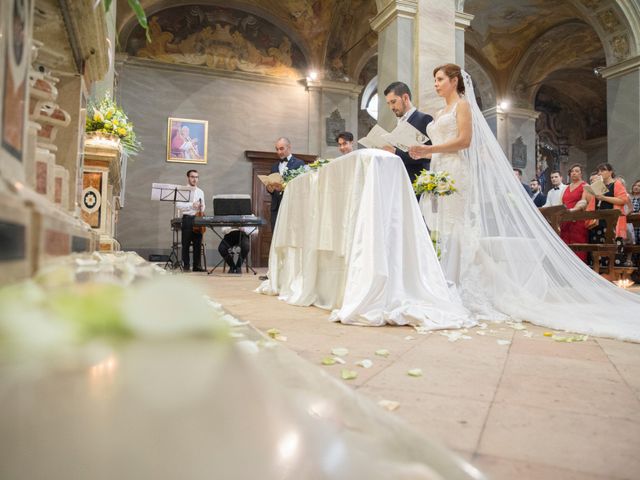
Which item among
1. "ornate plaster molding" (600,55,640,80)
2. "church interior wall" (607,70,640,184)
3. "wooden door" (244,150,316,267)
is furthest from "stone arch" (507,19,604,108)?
"wooden door" (244,150,316,267)

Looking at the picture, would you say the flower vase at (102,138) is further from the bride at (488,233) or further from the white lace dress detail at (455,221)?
the white lace dress detail at (455,221)

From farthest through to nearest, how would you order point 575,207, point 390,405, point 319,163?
point 575,207
point 319,163
point 390,405

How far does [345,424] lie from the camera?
1.25 feet

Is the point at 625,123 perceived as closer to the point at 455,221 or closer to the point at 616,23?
the point at 616,23

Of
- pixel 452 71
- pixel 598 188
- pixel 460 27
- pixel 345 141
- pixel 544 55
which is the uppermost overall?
→ pixel 544 55

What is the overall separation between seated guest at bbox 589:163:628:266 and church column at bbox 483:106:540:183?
6.35m

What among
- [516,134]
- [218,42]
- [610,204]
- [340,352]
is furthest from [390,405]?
[516,134]

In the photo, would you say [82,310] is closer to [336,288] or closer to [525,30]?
[336,288]

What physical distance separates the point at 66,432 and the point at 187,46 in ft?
39.7

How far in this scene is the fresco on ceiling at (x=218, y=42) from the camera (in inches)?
429

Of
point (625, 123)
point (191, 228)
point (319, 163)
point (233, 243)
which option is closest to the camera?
point (319, 163)

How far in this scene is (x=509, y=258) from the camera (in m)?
3.89

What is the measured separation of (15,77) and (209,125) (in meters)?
10.5

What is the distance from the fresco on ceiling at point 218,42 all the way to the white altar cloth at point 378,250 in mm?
8652
